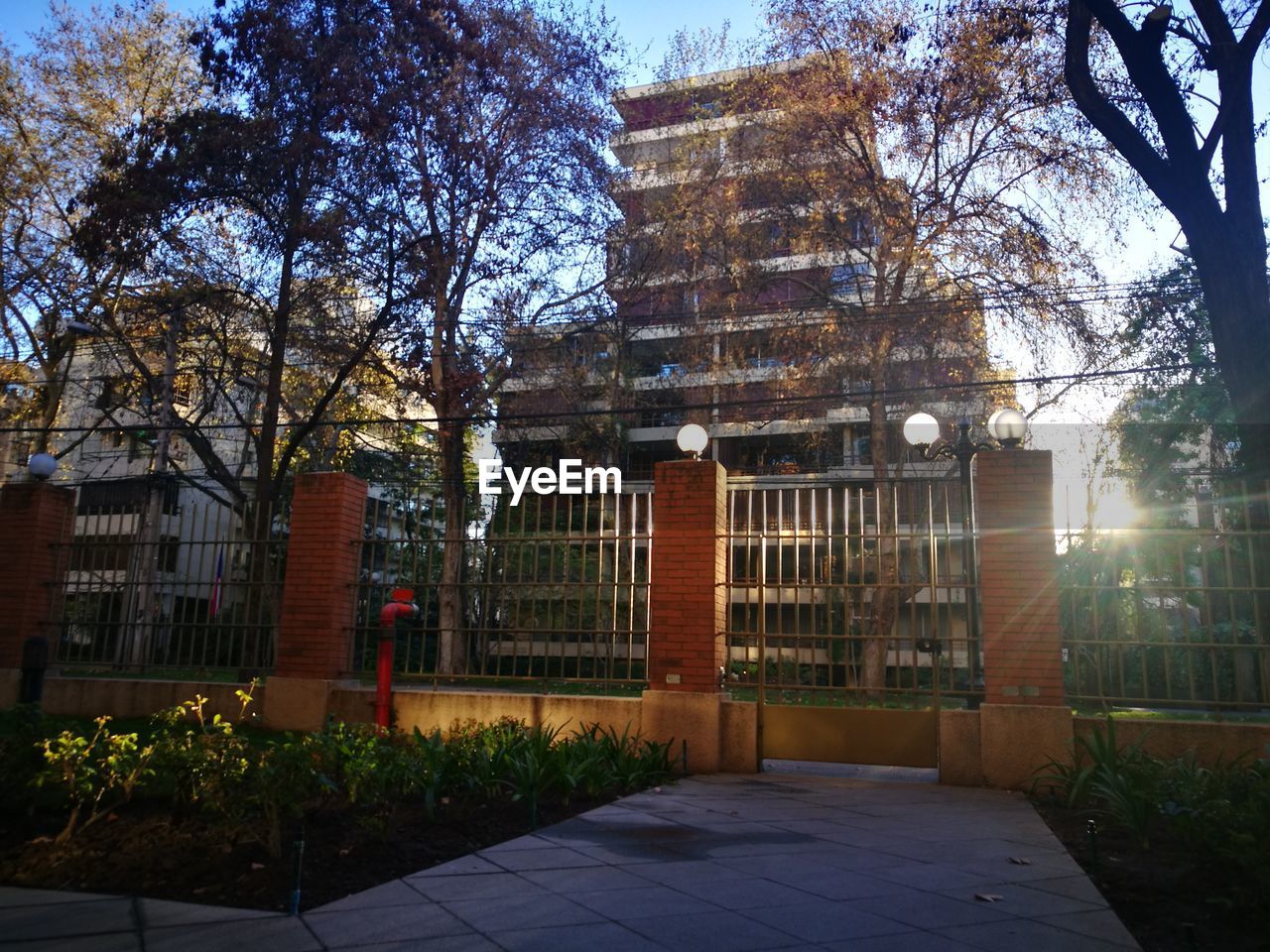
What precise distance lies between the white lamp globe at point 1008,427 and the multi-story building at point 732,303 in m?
10.0

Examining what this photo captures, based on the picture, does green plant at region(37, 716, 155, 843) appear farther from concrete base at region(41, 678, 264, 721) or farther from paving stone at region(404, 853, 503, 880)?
concrete base at region(41, 678, 264, 721)

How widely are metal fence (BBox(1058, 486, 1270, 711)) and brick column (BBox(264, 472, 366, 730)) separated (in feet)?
24.4

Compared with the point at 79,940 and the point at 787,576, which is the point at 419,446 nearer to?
the point at 787,576

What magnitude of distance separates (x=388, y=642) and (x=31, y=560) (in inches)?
239

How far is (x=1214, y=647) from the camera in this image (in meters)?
8.02

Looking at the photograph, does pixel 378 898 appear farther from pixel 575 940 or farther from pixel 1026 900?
pixel 1026 900

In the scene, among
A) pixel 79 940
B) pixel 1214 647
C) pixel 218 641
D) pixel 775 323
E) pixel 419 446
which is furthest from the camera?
pixel 419 446

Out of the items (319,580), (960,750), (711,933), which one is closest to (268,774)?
(711,933)

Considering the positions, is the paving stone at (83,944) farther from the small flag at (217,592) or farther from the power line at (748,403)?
the power line at (748,403)

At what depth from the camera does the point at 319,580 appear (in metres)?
10.6

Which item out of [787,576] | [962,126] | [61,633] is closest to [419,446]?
[61,633]

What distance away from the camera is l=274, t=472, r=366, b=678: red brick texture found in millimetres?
10484

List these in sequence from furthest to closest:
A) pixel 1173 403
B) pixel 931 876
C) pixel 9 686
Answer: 1. pixel 1173 403
2. pixel 9 686
3. pixel 931 876

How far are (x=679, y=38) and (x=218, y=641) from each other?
1980cm
